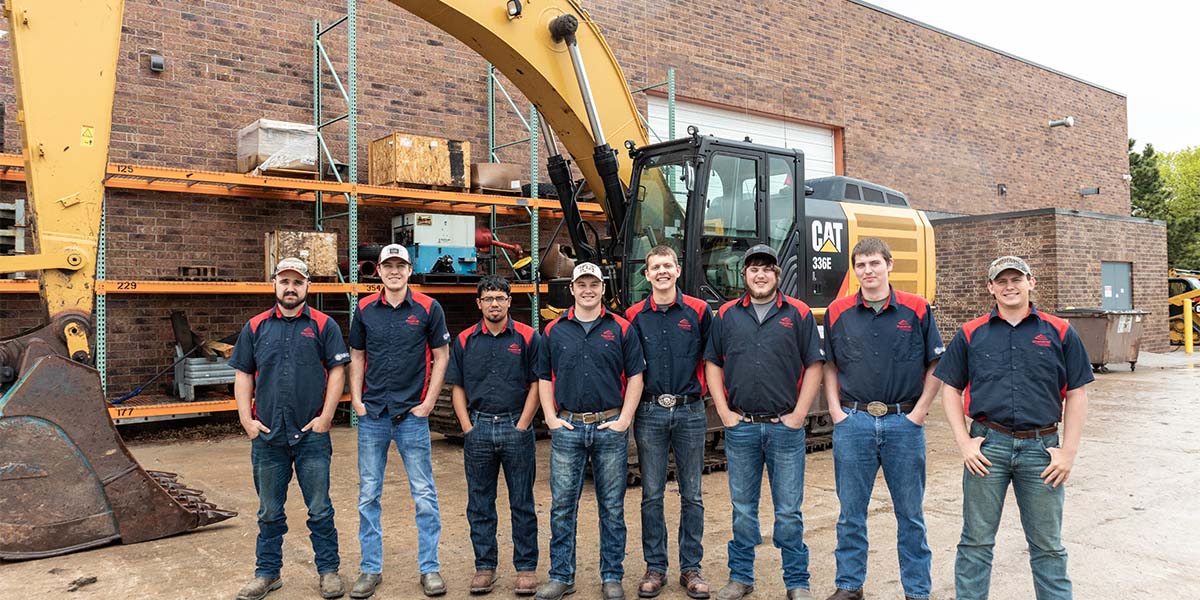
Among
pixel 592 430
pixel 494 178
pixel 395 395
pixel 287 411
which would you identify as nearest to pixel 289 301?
pixel 287 411

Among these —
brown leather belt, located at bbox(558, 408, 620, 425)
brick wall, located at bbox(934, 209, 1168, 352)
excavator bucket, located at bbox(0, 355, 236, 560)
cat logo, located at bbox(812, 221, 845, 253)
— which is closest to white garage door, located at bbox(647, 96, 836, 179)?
brick wall, located at bbox(934, 209, 1168, 352)

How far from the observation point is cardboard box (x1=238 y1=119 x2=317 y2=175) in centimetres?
1030

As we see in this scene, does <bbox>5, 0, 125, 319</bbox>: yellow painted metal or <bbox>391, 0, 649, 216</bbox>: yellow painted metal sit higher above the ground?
<bbox>391, 0, 649, 216</bbox>: yellow painted metal

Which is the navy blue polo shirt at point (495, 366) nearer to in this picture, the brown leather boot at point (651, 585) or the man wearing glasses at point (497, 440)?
the man wearing glasses at point (497, 440)

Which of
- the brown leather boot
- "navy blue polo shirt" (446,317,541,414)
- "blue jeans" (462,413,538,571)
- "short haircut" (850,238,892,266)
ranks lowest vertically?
the brown leather boot

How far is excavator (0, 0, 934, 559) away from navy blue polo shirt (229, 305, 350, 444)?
137 cm

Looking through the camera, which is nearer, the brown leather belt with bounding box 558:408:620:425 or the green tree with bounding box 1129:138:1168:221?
the brown leather belt with bounding box 558:408:620:425

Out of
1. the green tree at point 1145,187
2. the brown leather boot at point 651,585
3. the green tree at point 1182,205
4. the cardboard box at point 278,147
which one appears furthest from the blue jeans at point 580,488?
the green tree at point 1145,187

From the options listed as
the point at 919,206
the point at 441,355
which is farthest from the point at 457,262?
the point at 919,206

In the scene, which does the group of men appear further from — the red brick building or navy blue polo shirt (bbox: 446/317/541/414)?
the red brick building

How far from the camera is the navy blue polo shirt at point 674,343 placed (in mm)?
4773

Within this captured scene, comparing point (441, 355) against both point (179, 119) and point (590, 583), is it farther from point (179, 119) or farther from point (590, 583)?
point (179, 119)

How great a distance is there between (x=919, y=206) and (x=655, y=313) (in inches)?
653

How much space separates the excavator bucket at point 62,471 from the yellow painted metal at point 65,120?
1.56 ft
